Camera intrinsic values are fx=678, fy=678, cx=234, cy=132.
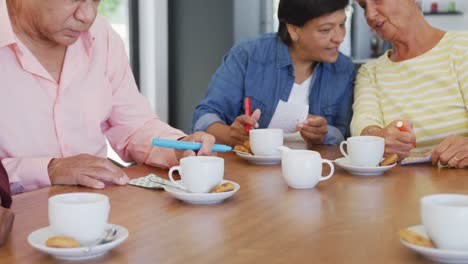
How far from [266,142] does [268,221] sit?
569 mm

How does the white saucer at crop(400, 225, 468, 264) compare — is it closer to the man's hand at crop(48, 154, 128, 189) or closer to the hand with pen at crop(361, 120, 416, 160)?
the man's hand at crop(48, 154, 128, 189)

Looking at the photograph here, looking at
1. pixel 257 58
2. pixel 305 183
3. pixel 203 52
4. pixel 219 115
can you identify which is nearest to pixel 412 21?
pixel 257 58

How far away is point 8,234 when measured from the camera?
1.00 m

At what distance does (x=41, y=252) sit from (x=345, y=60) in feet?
5.43

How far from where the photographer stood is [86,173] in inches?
54.4

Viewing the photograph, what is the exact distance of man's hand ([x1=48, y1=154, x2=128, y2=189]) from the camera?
1.38 m

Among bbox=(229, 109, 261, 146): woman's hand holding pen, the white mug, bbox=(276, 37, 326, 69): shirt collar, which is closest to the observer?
the white mug

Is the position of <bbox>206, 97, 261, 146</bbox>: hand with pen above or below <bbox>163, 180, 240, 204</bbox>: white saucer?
below

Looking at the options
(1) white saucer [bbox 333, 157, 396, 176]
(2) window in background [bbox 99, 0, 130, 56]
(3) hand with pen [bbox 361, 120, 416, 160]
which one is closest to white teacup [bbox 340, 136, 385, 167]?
(1) white saucer [bbox 333, 157, 396, 176]

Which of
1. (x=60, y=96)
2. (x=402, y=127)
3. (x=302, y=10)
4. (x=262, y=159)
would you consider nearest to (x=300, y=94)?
(x=302, y=10)

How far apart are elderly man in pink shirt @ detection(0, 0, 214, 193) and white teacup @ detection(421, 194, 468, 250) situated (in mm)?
705

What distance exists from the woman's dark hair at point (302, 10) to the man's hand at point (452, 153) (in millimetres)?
783

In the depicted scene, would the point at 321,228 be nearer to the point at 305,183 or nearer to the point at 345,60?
the point at 305,183

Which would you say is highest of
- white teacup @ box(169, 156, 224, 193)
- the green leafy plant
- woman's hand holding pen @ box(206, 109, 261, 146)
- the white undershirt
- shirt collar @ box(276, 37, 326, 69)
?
the green leafy plant
